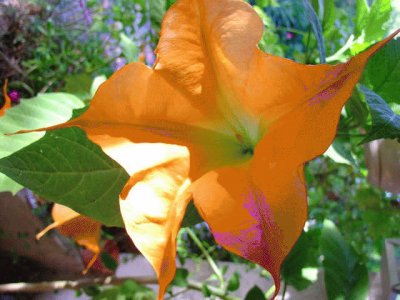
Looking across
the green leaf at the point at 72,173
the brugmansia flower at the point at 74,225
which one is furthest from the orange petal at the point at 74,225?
the green leaf at the point at 72,173

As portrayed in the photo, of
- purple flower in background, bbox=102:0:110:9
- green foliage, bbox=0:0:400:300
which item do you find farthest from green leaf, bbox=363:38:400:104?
purple flower in background, bbox=102:0:110:9

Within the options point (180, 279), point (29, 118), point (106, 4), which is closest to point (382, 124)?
point (29, 118)

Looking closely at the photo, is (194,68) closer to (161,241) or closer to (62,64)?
(161,241)

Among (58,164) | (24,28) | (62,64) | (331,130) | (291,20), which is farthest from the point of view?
(291,20)

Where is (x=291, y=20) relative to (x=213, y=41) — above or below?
below

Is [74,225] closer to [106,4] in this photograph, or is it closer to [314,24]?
[314,24]

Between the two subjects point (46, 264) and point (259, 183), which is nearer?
point (259, 183)

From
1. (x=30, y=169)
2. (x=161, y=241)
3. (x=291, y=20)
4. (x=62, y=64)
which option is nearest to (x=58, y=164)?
(x=30, y=169)
